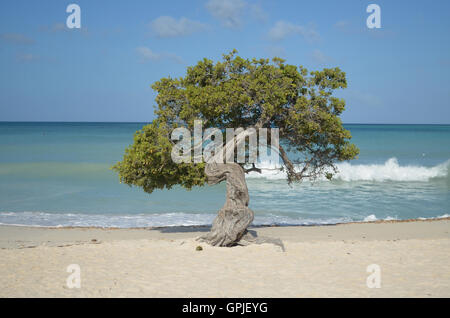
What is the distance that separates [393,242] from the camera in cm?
1073

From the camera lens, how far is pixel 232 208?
393 inches

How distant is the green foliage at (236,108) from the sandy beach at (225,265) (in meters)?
2.04

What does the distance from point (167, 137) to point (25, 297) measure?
4785 millimetres

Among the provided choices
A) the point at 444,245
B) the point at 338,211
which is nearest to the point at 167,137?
the point at 444,245

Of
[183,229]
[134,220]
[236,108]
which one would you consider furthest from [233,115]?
[134,220]

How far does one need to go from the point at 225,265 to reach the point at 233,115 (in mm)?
3907

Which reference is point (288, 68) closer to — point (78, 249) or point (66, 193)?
point (78, 249)

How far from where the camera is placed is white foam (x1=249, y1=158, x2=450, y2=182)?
1113 inches

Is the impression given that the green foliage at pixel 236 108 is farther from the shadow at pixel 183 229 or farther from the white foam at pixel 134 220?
the white foam at pixel 134 220

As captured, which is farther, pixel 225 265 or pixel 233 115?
pixel 233 115

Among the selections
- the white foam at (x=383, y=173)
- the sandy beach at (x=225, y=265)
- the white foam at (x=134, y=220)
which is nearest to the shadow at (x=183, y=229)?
the sandy beach at (x=225, y=265)

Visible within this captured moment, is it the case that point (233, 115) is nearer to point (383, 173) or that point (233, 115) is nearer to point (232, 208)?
point (232, 208)

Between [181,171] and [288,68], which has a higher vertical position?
[288,68]
